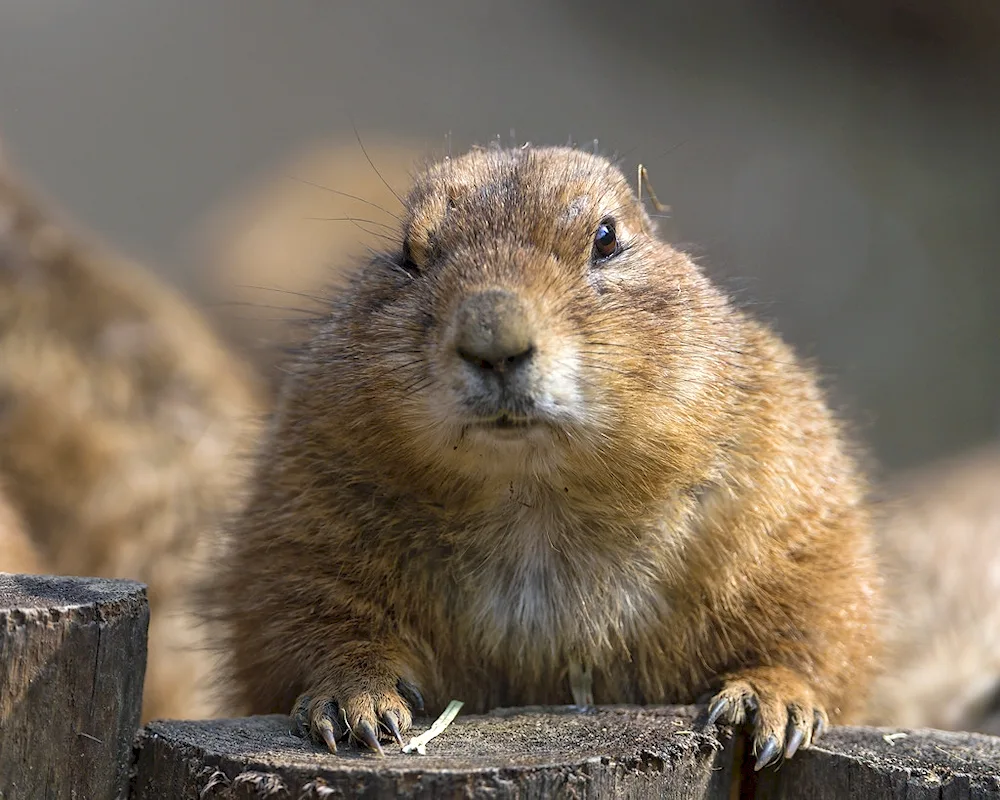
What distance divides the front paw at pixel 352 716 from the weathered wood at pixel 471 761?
0.05 m

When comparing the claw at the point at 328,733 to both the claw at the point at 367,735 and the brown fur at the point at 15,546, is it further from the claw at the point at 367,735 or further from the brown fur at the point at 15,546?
the brown fur at the point at 15,546

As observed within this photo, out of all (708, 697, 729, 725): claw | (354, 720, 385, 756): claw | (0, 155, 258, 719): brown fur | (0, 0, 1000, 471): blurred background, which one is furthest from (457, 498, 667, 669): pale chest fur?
(0, 0, 1000, 471): blurred background

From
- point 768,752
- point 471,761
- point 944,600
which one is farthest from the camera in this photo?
point 944,600

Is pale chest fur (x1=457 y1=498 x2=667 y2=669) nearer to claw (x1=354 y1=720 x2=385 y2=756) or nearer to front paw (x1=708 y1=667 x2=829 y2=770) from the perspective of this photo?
front paw (x1=708 y1=667 x2=829 y2=770)

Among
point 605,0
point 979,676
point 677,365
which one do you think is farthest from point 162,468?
point 605,0

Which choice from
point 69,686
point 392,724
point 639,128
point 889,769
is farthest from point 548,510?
point 639,128

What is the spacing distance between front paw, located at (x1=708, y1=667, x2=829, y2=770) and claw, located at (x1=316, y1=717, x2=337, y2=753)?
1068mm

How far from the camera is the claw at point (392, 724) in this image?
3.20m

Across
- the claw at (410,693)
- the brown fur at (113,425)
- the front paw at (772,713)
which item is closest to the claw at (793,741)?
the front paw at (772,713)

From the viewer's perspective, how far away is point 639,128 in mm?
11883

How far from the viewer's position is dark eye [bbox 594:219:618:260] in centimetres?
381

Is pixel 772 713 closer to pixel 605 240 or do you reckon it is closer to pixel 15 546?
pixel 605 240

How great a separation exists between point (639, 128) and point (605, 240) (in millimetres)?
8387

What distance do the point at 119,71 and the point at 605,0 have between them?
189 inches
